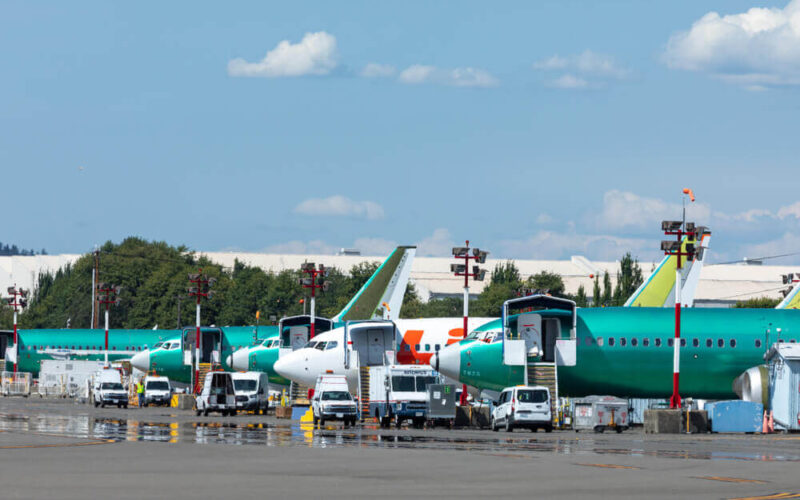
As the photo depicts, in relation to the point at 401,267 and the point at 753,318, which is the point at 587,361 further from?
the point at 401,267

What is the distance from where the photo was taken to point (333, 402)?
62125 millimetres

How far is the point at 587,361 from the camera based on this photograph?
60.8 m

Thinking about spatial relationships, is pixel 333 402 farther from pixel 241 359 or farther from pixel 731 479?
pixel 731 479

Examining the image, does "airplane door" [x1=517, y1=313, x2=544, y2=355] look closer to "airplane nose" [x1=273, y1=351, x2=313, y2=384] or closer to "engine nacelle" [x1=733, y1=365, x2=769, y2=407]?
"engine nacelle" [x1=733, y1=365, x2=769, y2=407]

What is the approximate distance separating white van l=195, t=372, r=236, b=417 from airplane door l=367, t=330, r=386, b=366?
35.2 feet

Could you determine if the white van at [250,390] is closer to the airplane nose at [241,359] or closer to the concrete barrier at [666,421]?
the airplane nose at [241,359]

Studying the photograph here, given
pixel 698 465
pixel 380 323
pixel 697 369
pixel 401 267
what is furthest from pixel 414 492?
pixel 401 267

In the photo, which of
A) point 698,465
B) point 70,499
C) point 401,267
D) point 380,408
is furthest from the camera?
point 401,267

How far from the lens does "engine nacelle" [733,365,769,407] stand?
58.8m

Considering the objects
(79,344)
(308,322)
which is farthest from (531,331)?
(79,344)

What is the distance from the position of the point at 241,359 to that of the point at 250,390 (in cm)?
848

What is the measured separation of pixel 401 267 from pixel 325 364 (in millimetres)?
17256

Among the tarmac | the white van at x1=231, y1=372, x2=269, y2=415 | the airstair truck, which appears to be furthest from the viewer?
the white van at x1=231, y1=372, x2=269, y2=415

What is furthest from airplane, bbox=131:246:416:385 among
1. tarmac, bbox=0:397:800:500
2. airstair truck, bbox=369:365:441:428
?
tarmac, bbox=0:397:800:500
